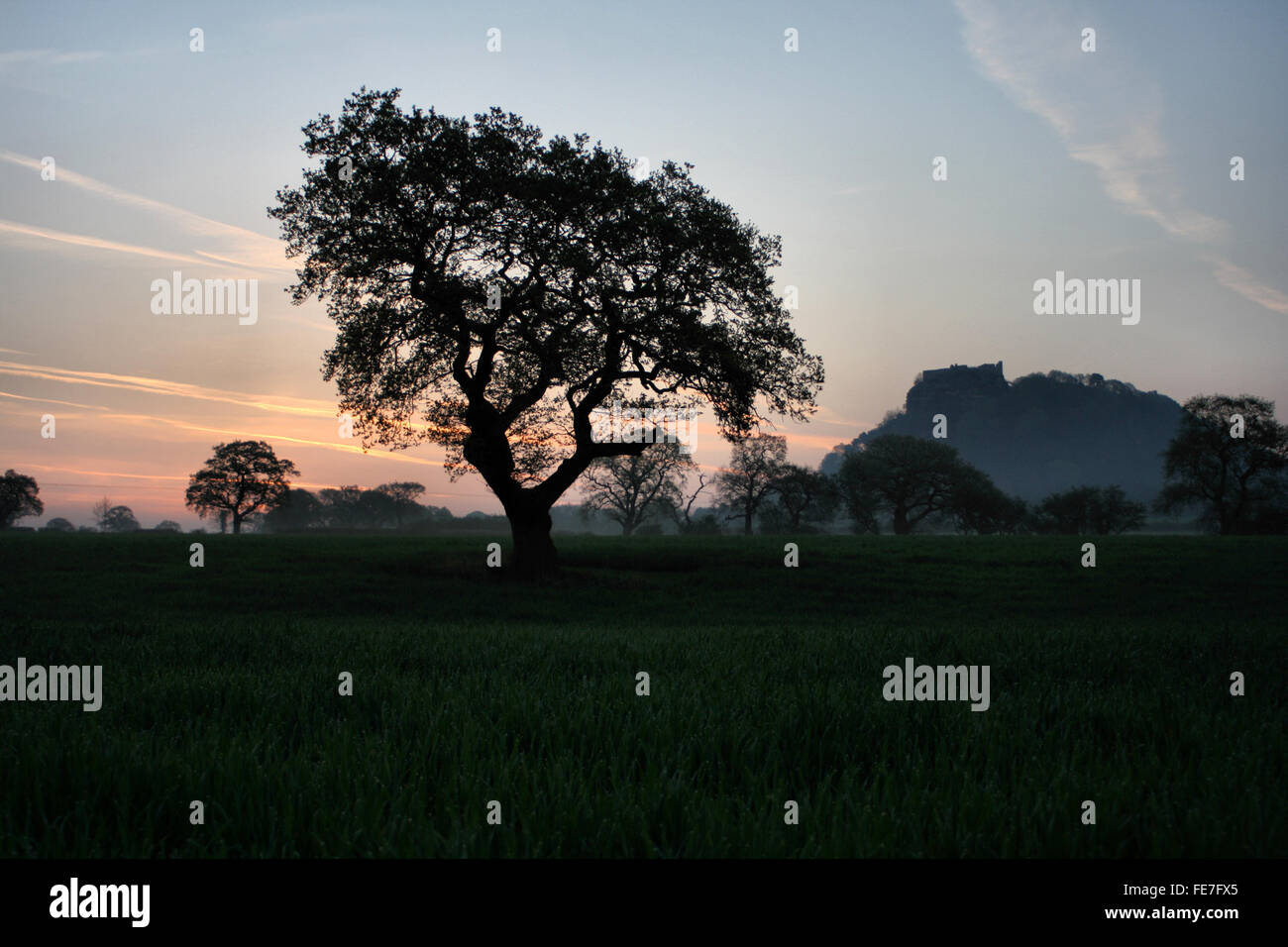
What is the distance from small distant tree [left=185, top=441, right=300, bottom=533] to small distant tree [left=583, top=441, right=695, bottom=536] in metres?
36.5

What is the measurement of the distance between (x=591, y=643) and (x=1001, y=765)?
5827 millimetres

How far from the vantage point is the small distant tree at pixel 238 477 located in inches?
3103

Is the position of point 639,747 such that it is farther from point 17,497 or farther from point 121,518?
point 121,518

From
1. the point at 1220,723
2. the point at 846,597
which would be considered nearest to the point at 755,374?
the point at 846,597

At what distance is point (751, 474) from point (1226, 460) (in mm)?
49705

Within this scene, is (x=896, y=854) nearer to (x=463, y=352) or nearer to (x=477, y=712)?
(x=477, y=712)

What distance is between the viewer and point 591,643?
914 centimetres

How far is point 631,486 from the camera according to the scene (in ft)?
300

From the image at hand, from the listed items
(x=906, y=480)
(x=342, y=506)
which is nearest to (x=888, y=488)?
(x=906, y=480)

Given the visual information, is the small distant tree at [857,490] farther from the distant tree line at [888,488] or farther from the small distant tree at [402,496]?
the small distant tree at [402,496]

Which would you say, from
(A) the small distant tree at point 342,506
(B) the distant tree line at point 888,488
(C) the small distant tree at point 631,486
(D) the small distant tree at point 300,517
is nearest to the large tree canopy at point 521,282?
(B) the distant tree line at point 888,488

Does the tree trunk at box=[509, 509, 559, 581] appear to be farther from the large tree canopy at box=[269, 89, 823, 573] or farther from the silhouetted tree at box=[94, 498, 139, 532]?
the silhouetted tree at box=[94, 498, 139, 532]

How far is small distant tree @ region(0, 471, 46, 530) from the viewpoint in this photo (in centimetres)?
9412

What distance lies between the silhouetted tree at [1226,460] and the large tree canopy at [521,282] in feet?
218
